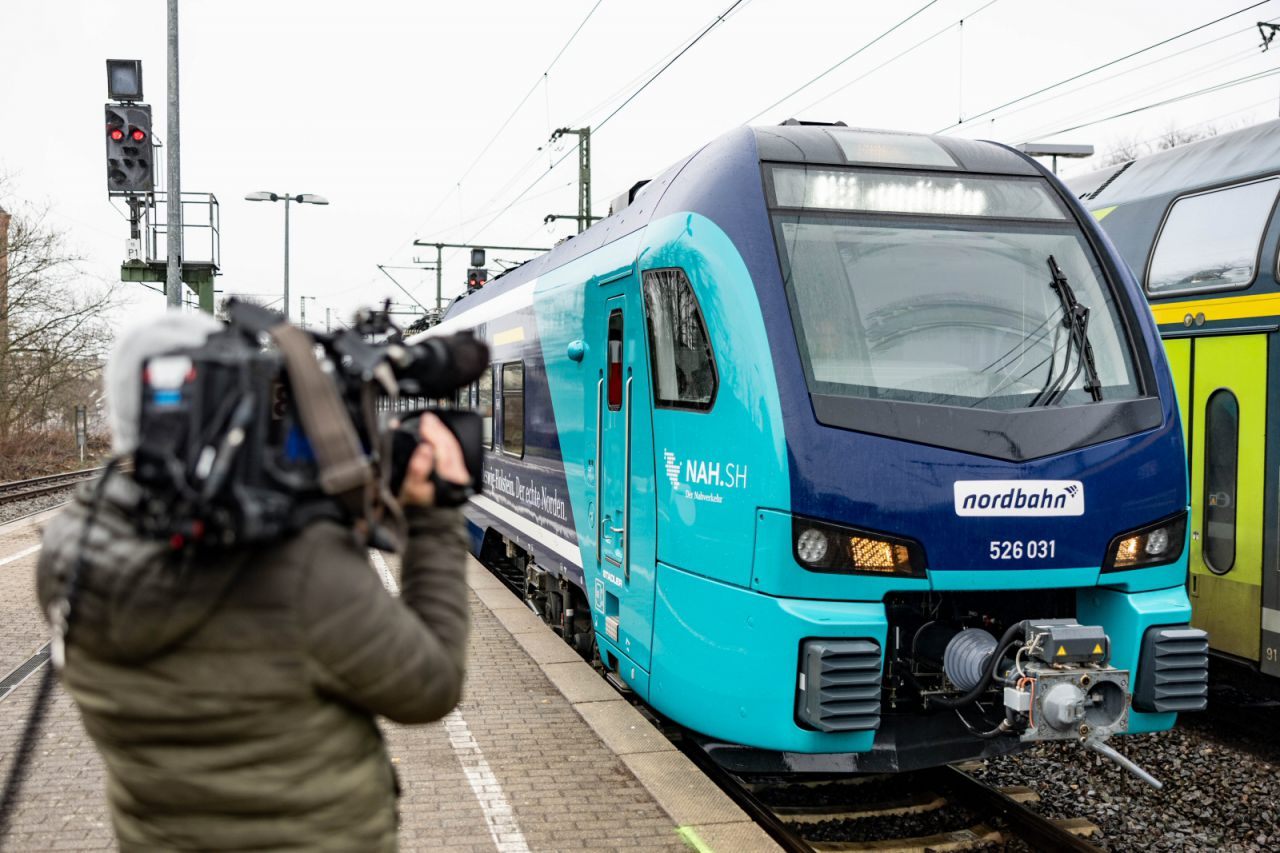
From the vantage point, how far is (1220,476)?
752 cm

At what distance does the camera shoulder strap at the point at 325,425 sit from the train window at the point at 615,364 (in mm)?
4590

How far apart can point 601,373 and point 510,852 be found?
301 cm

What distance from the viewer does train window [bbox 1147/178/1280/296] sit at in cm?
730

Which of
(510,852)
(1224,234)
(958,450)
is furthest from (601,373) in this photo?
(1224,234)

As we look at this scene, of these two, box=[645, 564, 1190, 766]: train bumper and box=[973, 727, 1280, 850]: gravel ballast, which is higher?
box=[645, 564, 1190, 766]: train bumper

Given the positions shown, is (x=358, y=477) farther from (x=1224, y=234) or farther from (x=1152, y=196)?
(x=1152, y=196)

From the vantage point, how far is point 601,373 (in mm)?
6824

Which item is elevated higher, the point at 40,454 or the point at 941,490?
the point at 941,490

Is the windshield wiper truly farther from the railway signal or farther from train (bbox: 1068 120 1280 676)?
the railway signal

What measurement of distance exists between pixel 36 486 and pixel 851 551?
88.3 ft

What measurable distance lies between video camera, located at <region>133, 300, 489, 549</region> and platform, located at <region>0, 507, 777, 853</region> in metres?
3.03

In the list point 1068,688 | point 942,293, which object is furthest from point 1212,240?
point 1068,688

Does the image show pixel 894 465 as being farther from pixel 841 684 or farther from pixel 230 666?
pixel 230 666

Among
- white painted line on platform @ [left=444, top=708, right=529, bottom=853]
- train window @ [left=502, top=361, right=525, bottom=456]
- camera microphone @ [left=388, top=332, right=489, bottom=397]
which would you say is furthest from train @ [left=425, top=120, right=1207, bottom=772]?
train window @ [left=502, top=361, right=525, bottom=456]
